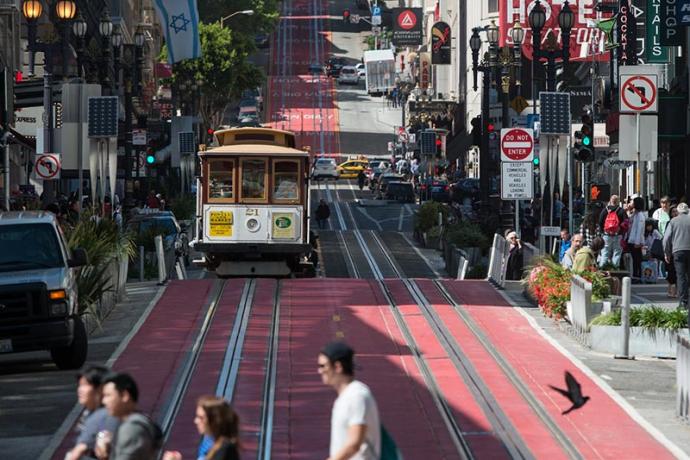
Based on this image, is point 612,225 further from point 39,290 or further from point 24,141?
point 24,141

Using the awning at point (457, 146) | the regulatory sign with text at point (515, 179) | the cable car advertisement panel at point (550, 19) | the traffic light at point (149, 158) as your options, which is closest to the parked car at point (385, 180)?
the cable car advertisement panel at point (550, 19)

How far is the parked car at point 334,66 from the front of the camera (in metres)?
162

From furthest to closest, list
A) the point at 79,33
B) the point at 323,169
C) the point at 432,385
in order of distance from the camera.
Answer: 1. the point at 323,169
2. the point at 79,33
3. the point at 432,385

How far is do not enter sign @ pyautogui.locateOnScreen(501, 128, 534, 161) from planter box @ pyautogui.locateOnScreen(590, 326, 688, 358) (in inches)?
402

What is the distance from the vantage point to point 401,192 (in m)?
89.2

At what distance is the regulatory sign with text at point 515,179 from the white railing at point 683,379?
50.6ft

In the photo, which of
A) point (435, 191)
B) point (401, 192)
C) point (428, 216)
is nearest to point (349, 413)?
point (428, 216)

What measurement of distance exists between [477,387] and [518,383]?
0.64m

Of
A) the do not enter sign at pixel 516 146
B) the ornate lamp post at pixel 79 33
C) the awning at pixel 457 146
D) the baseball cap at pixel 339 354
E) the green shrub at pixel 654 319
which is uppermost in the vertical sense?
the ornate lamp post at pixel 79 33

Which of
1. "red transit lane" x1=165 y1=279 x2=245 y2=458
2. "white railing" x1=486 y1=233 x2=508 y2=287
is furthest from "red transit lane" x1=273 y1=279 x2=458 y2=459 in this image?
"white railing" x1=486 y1=233 x2=508 y2=287

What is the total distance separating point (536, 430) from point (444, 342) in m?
7.64

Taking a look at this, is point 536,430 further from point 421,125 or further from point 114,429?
point 421,125

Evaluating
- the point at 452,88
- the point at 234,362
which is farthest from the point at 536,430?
the point at 452,88

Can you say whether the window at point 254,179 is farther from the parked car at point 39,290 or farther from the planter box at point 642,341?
the parked car at point 39,290
